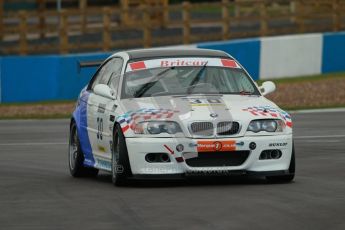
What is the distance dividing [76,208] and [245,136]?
2.14 metres

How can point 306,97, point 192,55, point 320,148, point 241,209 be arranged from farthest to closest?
point 306,97
point 320,148
point 192,55
point 241,209

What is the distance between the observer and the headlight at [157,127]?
1242cm

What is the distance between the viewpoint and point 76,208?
36.1ft

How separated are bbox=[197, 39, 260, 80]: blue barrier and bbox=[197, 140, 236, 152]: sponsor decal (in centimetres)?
1770

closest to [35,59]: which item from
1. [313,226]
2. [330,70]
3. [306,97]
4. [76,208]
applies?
[306,97]

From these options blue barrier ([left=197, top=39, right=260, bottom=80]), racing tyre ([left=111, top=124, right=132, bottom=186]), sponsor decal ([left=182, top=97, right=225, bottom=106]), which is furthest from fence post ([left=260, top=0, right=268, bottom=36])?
racing tyre ([left=111, top=124, right=132, bottom=186])

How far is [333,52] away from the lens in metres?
32.8

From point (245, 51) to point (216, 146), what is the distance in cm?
1812

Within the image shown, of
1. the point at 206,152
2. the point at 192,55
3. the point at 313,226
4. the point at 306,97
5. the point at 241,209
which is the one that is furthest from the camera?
the point at 306,97

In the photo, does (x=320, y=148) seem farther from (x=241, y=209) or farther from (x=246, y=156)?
(x=241, y=209)

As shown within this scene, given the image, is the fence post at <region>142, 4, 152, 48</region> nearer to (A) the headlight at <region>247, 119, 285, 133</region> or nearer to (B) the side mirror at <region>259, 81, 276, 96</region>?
(B) the side mirror at <region>259, 81, 276, 96</region>

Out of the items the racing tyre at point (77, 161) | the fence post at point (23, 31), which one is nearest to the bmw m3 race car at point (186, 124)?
the racing tyre at point (77, 161)

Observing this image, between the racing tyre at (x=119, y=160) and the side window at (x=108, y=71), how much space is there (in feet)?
4.33

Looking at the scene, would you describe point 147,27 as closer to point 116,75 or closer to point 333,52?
point 333,52
